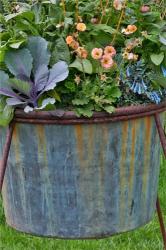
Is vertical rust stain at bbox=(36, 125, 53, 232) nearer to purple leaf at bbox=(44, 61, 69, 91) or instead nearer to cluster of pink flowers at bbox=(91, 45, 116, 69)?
purple leaf at bbox=(44, 61, 69, 91)

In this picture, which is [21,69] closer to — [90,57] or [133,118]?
[90,57]

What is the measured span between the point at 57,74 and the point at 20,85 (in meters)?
0.14

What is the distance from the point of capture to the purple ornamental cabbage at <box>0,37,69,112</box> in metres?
2.47

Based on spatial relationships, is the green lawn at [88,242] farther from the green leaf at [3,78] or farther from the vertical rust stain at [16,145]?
the green leaf at [3,78]

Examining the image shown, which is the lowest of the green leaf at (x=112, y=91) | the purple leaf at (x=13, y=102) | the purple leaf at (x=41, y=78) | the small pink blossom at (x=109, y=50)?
the purple leaf at (x=13, y=102)

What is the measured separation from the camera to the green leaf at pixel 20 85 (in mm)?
2462

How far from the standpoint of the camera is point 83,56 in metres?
2.49

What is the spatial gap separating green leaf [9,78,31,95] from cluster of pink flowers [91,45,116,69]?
261 millimetres

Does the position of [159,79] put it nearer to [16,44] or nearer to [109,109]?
[109,109]

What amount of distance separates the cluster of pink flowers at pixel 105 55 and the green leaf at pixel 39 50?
174 millimetres

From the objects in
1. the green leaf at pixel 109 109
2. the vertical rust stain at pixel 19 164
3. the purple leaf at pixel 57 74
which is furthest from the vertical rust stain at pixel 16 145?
the green leaf at pixel 109 109

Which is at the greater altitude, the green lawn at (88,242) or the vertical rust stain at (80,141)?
the vertical rust stain at (80,141)

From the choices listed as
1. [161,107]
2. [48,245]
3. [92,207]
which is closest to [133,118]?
[161,107]

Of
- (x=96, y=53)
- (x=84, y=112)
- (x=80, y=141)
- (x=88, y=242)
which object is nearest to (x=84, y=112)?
(x=84, y=112)
